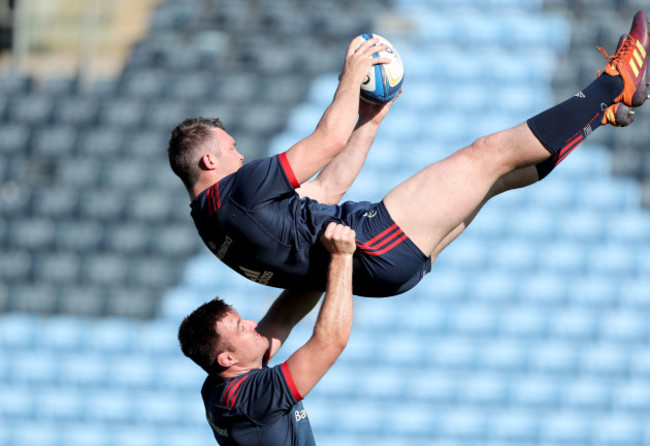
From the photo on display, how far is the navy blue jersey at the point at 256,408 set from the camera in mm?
3379

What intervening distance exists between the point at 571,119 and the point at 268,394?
150 cm

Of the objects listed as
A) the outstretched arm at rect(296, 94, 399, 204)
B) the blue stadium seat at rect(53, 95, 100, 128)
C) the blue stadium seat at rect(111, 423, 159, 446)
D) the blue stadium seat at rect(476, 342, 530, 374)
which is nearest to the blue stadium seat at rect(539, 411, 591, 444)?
the blue stadium seat at rect(476, 342, 530, 374)

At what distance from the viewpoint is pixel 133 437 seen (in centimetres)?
752

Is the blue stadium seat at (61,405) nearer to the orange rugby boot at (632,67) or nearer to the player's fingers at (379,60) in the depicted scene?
the player's fingers at (379,60)

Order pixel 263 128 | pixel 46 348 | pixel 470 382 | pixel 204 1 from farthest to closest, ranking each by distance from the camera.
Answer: pixel 204 1, pixel 263 128, pixel 46 348, pixel 470 382

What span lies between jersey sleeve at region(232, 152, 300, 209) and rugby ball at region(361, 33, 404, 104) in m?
0.50

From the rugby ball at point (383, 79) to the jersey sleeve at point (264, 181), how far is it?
0.50 meters

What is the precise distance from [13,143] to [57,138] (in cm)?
44

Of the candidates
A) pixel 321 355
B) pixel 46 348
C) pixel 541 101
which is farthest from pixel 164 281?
pixel 321 355

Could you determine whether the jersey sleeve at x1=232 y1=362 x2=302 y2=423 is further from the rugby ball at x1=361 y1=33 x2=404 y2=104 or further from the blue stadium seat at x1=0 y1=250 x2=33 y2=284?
the blue stadium seat at x1=0 y1=250 x2=33 y2=284

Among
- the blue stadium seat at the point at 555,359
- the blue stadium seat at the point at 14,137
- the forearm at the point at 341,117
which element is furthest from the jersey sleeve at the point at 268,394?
the blue stadium seat at the point at 14,137

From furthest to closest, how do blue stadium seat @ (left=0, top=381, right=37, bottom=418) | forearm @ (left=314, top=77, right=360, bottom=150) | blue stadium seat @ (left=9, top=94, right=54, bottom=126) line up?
blue stadium seat @ (left=9, top=94, right=54, bottom=126) < blue stadium seat @ (left=0, top=381, right=37, bottom=418) < forearm @ (left=314, top=77, right=360, bottom=150)

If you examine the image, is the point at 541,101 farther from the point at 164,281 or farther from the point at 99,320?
the point at 99,320

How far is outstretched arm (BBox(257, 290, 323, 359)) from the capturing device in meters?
3.81
